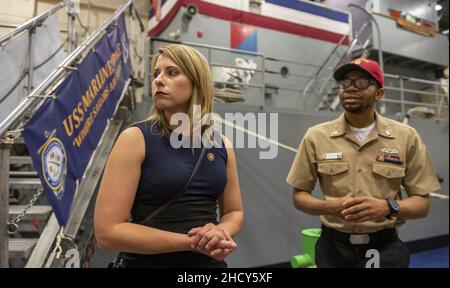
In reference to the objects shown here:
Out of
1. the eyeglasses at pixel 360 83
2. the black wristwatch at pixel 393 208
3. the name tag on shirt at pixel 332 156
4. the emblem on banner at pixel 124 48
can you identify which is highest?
the emblem on banner at pixel 124 48

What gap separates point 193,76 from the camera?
689mm

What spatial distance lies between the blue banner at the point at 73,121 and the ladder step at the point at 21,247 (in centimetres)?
20

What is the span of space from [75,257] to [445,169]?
176 inches

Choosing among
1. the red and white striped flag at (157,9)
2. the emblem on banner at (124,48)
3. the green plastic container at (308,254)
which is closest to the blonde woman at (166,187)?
the red and white striped flag at (157,9)

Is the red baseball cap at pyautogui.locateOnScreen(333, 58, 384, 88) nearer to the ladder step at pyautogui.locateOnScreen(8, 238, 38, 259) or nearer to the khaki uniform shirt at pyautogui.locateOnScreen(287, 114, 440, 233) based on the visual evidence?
the khaki uniform shirt at pyautogui.locateOnScreen(287, 114, 440, 233)

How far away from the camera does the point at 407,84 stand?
3.13 meters

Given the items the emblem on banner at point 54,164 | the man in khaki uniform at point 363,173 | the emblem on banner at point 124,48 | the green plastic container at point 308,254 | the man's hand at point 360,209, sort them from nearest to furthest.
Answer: the man's hand at point 360,209
the man in khaki uniform at point 363,173
the emblem on banner at point 54,164
the green plastic container at point 308,254
the emblem on banner at point 124,48

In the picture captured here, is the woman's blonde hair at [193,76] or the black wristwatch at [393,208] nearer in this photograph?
the woman's blonde hair at [193,76]

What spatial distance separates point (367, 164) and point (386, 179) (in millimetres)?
83

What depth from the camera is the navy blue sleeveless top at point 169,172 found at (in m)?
0.64

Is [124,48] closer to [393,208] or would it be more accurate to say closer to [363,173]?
[363,173]

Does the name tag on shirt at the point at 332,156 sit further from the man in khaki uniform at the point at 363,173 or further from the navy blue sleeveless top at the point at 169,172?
the navy blue sleeveless top at the point at 169,172
